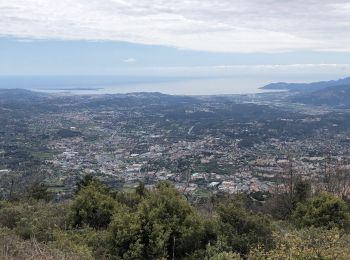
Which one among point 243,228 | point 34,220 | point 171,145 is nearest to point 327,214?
point 243,228

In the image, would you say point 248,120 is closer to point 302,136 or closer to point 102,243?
point 302,136

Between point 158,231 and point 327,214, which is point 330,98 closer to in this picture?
point 327,214

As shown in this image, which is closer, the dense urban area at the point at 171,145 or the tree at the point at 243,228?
the tree at the point at 243,228

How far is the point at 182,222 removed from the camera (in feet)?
29.2

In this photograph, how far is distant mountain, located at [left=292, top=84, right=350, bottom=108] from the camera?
8762 centimetres

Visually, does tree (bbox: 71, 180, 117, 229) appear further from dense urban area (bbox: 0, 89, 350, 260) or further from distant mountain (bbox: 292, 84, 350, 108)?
distant mountain (bbox: 292, 84, 350, 108)

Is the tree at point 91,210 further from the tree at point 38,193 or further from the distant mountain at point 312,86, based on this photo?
the distant mountain at point 312,86

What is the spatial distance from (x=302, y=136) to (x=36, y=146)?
2906 cm

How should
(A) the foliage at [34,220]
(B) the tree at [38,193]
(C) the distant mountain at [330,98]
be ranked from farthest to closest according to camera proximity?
(C) the distant mountain at [330,98] → (B) the tree at [38,193] → (A) the foliage at [34,220]

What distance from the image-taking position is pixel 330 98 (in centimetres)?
9056

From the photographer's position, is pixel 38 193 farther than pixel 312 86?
No

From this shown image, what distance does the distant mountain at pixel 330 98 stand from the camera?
87.6 metres

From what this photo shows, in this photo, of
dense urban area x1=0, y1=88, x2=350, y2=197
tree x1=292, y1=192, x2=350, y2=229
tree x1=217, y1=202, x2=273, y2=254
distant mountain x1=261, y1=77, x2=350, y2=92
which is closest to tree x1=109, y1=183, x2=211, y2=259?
tree x1=217, y1=202, x2=273, y2=254

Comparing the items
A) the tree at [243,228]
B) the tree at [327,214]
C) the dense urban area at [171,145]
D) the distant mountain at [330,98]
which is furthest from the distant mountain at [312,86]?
the tree at [243,228]
